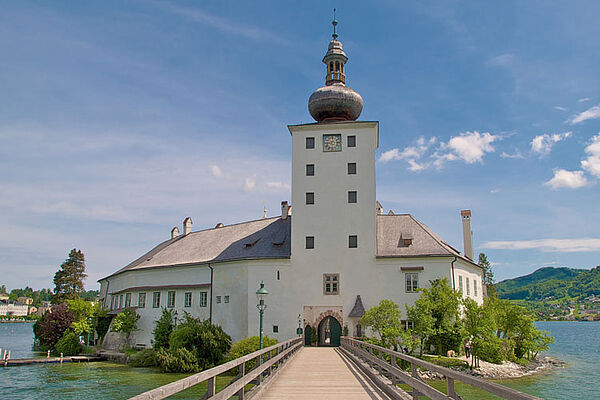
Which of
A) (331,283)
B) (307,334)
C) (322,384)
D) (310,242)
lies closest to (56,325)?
(307,334)

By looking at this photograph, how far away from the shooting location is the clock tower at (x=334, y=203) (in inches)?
1497

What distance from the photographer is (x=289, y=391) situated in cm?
1222

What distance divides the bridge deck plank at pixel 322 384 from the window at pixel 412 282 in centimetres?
1904

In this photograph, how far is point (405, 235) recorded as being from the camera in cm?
3956

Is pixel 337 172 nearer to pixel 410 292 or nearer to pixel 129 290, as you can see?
pixel 410 292

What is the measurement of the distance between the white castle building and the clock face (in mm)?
79

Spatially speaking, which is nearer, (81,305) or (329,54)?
(329,54)

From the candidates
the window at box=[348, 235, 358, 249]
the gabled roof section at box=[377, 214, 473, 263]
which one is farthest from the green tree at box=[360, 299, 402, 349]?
the window at box=[348, 235, 358, 249]

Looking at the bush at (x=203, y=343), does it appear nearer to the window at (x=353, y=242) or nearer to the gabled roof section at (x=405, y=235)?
the window at (x=353, y=242)

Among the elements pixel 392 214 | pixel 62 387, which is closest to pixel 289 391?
pixel 62 387

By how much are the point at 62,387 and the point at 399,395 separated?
28709 millimetres

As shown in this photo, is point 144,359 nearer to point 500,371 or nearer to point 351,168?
point 351,168

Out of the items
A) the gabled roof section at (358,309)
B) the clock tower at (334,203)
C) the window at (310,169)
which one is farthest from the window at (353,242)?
the window at (310,169)

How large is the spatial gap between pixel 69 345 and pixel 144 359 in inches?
576
